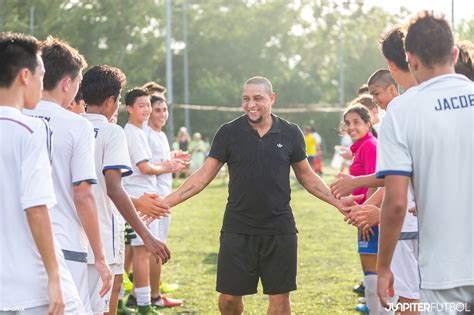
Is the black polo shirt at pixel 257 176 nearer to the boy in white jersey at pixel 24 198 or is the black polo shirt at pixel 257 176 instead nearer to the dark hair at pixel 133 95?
the dark hair at pixel 133 95

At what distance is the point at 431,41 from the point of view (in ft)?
13.2

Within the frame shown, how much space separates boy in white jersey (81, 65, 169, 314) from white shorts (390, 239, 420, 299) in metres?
1.90

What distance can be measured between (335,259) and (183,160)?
4657mm

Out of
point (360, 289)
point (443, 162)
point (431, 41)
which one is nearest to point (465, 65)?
point (431, 41)

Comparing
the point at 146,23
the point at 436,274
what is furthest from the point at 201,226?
the point at 146,23

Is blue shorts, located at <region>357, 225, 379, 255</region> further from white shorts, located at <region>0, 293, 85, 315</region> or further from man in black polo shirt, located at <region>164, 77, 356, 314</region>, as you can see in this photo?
white shorts, located at <region>0, 293, 85, 315</region>

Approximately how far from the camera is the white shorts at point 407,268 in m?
6.40

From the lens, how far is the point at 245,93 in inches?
268

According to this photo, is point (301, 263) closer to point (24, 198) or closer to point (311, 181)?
point (311, 181)

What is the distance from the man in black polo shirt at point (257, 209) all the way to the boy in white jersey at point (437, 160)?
2.65m

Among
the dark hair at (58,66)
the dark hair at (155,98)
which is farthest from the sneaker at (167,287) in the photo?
the dark hair at (58,66)

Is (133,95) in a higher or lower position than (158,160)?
higher

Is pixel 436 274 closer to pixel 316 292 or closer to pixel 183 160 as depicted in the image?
pixel 183 160

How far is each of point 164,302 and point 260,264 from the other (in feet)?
8.65
